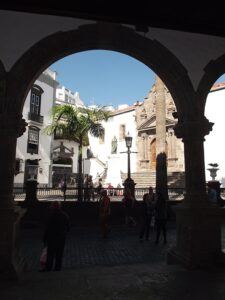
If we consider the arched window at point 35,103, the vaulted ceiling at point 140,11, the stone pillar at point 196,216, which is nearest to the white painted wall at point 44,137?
the arched window at point 35,103

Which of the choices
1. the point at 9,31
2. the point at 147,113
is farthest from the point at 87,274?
the point at 147,113

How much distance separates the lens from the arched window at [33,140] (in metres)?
27.8

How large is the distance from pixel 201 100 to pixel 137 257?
12.6 ft

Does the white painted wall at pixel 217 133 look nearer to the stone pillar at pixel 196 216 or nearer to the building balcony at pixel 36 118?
the building balcony at pixel 36 118

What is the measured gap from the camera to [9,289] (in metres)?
3.86

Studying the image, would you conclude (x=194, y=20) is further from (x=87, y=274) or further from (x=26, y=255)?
(x=26, y=255)

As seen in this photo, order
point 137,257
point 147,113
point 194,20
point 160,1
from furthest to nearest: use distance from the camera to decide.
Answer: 1. point 147,113
2. point 137,257
3. point 194,20
4. point 160,1

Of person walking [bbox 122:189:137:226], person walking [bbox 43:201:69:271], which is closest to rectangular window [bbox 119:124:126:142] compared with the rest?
person walking [bbox 122:189:137:226]

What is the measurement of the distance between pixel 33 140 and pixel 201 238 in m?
25.2

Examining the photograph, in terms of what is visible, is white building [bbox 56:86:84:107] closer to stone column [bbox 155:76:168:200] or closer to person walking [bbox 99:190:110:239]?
stone column [bbox 155:76:168:200]

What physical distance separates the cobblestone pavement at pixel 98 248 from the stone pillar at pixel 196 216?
1353mm

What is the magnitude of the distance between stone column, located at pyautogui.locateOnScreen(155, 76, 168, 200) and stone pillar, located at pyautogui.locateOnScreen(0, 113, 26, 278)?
8991 mm

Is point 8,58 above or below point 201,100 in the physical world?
above

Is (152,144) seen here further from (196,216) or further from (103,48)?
(196,216)
